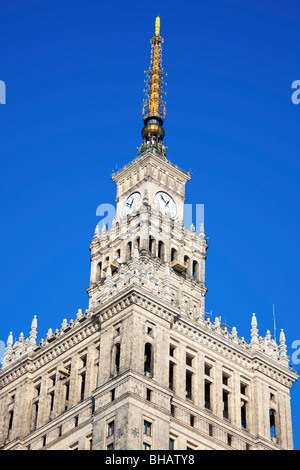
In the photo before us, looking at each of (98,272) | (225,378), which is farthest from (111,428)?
(98,272)

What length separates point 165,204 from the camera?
149 metres

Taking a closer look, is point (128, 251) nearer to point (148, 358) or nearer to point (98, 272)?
point (98, 272)

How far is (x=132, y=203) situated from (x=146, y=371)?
33228 mm

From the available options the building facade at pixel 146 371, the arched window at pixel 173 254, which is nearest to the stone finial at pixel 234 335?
the building facade at pixel 146 371

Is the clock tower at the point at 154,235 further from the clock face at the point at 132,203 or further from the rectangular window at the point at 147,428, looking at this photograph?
A: the rectangular window at the point at 147,428

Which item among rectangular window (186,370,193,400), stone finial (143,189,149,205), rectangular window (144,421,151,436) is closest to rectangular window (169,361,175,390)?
rectangular window (186,370,193,400)

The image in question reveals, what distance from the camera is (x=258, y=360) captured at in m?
132

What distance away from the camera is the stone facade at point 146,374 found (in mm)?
117938

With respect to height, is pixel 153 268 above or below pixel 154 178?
below

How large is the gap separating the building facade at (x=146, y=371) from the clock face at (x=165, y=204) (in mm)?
2690
